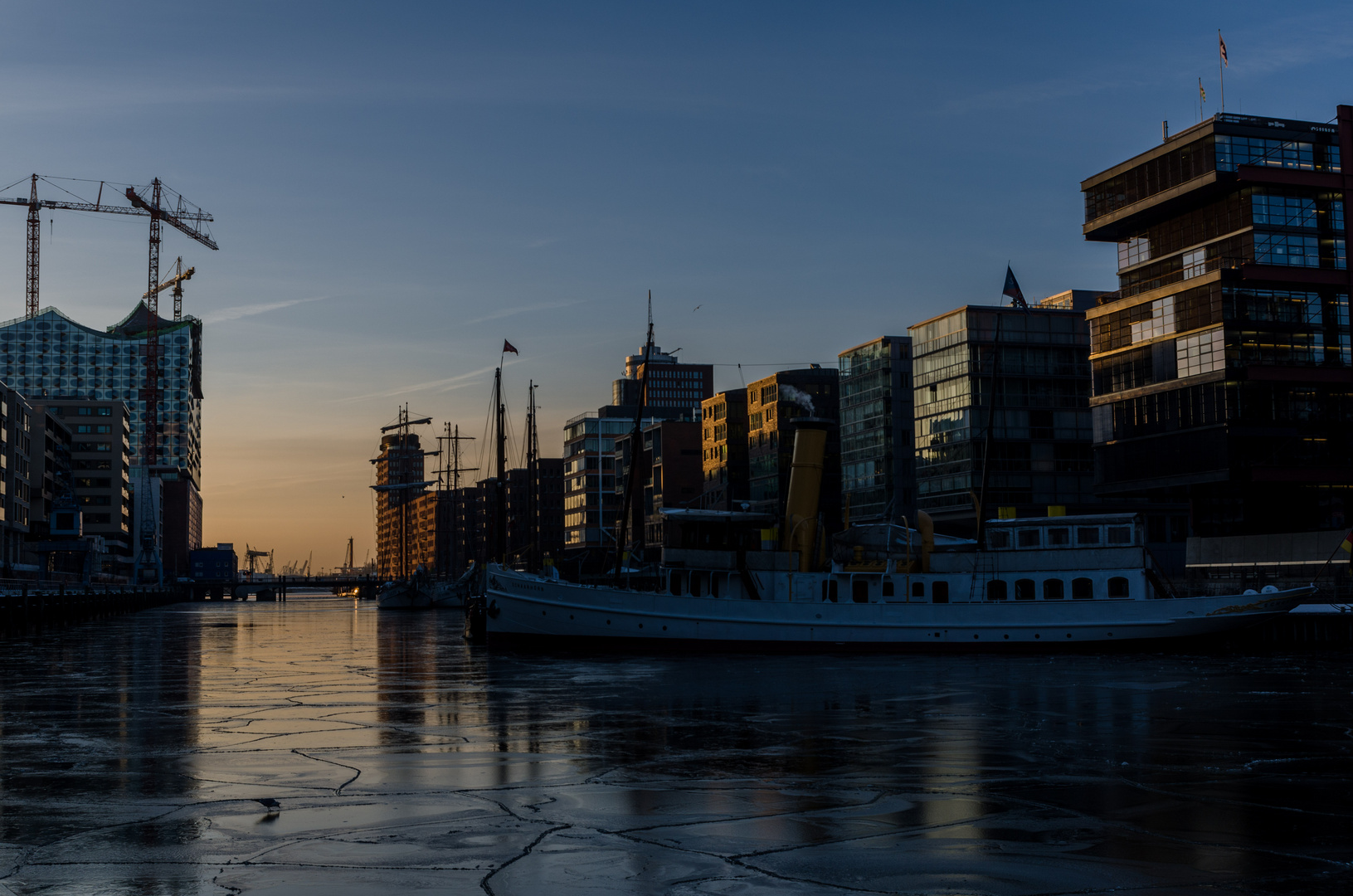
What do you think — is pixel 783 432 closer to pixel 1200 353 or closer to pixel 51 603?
pixel 1200 353

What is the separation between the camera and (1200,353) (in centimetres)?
8662

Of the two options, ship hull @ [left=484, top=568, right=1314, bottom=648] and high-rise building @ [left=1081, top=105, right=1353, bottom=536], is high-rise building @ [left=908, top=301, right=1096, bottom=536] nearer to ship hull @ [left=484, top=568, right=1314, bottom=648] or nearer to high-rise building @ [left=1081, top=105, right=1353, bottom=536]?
high-rise building @ [left=1081, top=105, right=1353, bottom=536]

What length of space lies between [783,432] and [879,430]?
17.5m

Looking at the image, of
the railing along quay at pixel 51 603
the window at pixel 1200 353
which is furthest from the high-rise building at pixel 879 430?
the railing along quay at pixel 51 603

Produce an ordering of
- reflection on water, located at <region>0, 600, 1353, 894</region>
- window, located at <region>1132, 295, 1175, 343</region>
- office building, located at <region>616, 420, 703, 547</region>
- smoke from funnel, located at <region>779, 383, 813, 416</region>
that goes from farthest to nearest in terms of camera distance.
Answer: office building, located at <region>616, 420, 703, 547</region>, smoke from funnel, located at <region>779, 383, 813, 416</region>, window, located at <region>1132, 295, 1175, 343</region>, reflection on water, located at <region>0, 600, 1353, 894</region>

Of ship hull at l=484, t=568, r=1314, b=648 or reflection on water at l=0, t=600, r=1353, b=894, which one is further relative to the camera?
ship hull at l=484, t=568, r=1314, b=648

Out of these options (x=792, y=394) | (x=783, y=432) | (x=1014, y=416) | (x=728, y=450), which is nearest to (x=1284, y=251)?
(x=1014, y=416)

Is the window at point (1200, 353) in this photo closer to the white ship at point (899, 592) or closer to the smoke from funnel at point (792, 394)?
the white ship at point (899, 592)

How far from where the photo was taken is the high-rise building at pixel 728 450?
158 meters

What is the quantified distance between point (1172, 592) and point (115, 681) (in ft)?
133

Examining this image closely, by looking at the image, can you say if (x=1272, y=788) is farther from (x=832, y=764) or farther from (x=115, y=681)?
(x=115, y=681)

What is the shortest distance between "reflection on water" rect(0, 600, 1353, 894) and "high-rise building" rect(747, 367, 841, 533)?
4135 inches

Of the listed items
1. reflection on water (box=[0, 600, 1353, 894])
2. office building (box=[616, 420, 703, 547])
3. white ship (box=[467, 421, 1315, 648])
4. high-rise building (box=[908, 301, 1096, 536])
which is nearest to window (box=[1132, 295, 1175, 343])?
high-rise building (box=[908, 301, 1096, 536])

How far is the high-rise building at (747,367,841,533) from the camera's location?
140750mm
